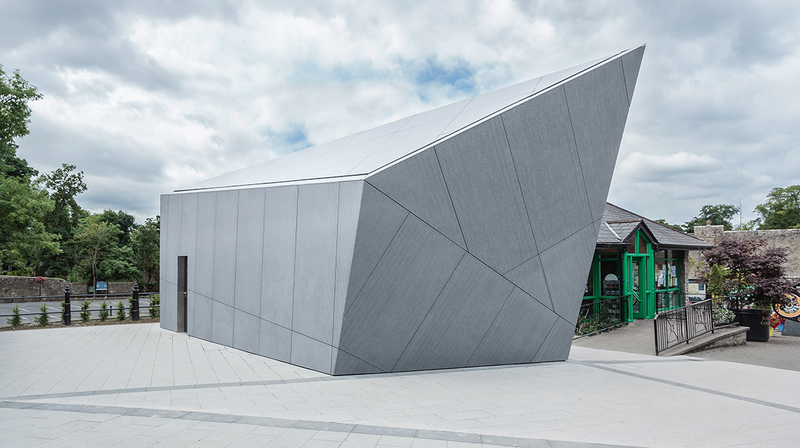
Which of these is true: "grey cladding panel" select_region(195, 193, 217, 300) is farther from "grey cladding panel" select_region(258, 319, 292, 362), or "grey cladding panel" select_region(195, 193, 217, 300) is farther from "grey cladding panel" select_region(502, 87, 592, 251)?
"grey cladding panel" select_region(502, 87, 592, 251)

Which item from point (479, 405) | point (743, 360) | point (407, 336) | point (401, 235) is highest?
point (401, 235)

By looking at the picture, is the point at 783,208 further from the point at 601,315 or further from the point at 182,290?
the point at 182,290

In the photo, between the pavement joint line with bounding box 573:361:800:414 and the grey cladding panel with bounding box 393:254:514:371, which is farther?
the grey cladding panel with bounding box 393:254:514:371

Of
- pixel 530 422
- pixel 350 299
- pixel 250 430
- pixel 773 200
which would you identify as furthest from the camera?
pixel 773 200

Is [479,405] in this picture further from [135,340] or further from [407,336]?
[135,340]

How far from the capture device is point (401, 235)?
686 centimetres

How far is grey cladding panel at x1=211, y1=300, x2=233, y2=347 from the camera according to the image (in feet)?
31.6

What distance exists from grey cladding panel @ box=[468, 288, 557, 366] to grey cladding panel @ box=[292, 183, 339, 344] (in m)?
2.96

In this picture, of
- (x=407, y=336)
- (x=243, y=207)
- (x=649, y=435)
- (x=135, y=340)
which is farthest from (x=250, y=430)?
(x=135, y=340)

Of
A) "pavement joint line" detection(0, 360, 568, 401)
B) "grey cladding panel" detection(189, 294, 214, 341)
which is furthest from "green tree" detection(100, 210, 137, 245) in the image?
"pavement joint line" detection(0, 360, 568, 401)

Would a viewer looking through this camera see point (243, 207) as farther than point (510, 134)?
Yes

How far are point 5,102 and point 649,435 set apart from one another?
71.5 feet

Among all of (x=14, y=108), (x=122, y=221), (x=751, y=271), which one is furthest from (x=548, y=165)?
(x=122, y=221)

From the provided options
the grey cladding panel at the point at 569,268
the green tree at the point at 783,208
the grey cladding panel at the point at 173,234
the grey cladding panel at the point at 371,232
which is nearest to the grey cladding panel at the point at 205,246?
the grey cladding panel at the point at 173,234
